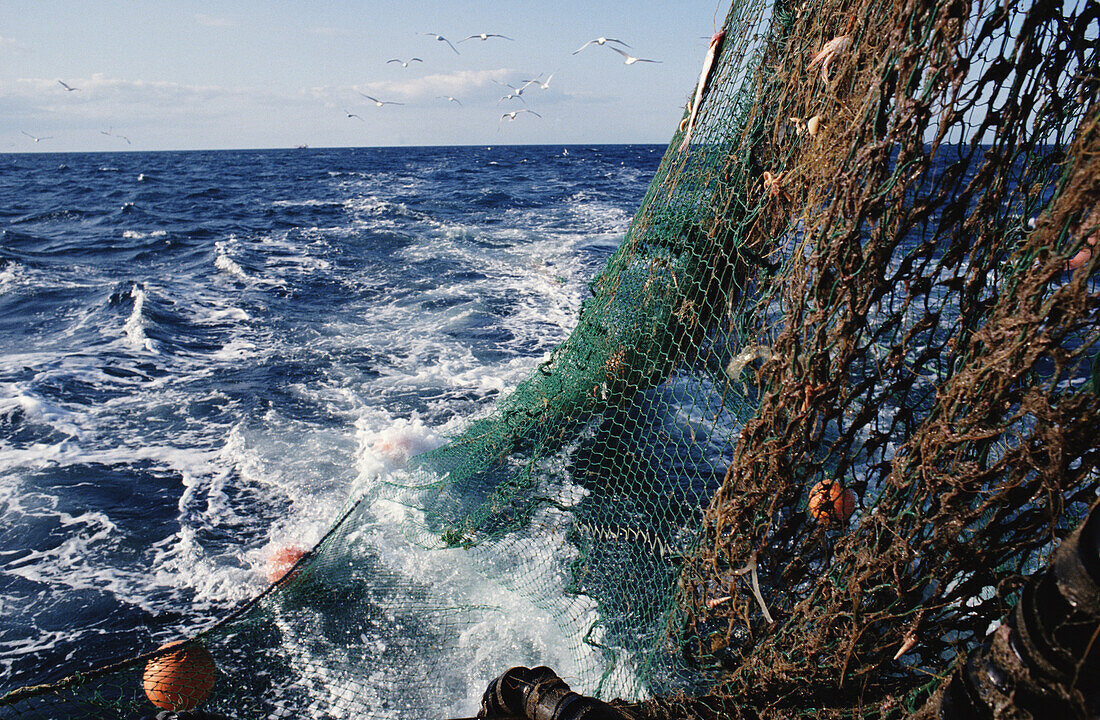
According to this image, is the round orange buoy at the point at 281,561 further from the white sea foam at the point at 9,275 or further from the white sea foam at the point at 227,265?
the white sea foam at the point at 9,275

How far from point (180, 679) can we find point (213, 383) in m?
6.01

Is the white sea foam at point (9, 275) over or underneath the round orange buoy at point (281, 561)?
over

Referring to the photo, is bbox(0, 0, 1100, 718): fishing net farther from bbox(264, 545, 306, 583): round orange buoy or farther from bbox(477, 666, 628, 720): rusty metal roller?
bbox(264, 545, 306, 583): round orange buoy

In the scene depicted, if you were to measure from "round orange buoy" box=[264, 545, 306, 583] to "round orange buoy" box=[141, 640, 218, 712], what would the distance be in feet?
5.12

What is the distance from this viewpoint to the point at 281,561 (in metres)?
4.83

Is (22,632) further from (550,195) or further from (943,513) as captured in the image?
(550,195)

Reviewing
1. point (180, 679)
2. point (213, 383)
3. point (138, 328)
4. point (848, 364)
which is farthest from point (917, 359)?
point (138, 328)

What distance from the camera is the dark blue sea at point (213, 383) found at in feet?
15.4

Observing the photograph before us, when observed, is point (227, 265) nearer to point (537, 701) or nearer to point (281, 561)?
point (281, 561)

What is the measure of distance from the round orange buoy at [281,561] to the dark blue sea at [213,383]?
17 centimetres

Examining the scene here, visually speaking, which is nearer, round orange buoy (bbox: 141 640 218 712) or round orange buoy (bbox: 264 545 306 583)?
round orange buoy (bbox: 141 640 218 712)

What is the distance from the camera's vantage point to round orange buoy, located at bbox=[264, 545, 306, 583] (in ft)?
15.5

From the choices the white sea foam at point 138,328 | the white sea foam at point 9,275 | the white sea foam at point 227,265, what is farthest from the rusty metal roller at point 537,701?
the white sea foam at point 9,275

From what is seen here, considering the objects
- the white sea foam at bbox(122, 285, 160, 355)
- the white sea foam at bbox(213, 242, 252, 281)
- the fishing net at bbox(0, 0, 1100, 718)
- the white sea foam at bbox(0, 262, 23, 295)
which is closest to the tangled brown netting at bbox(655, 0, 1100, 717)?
the fishing net at bbox(0, 0, 1100, 718)
